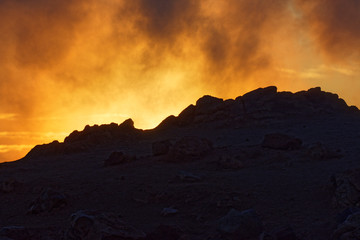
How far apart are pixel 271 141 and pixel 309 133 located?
13.9 m

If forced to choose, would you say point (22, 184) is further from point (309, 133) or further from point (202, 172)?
point (309, 133)

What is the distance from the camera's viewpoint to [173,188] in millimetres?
24844

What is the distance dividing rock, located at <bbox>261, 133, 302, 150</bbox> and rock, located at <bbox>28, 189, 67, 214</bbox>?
1832cm

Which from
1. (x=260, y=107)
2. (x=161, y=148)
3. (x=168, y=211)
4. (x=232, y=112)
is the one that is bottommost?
(x=168, y=211)

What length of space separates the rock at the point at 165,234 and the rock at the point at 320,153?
56.3 feet

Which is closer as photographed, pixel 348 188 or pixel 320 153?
pixel 348 188

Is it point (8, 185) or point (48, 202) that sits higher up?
point (8, 185)

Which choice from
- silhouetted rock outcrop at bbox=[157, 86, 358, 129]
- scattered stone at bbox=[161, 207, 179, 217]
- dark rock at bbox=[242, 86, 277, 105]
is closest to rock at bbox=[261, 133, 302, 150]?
scattered stone at bbox=[161, 207, 179, 217]

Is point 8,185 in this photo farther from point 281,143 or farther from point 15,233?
point 281,143

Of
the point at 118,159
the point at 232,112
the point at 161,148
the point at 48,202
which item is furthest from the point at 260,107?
the point at 48,202

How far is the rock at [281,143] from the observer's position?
3639 cm

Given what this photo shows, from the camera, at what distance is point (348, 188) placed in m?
20.2

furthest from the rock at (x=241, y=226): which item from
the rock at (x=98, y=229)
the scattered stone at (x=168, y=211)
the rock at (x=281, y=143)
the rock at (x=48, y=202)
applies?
the rock at (x=281, y=143)

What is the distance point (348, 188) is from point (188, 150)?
16837 millimetres
